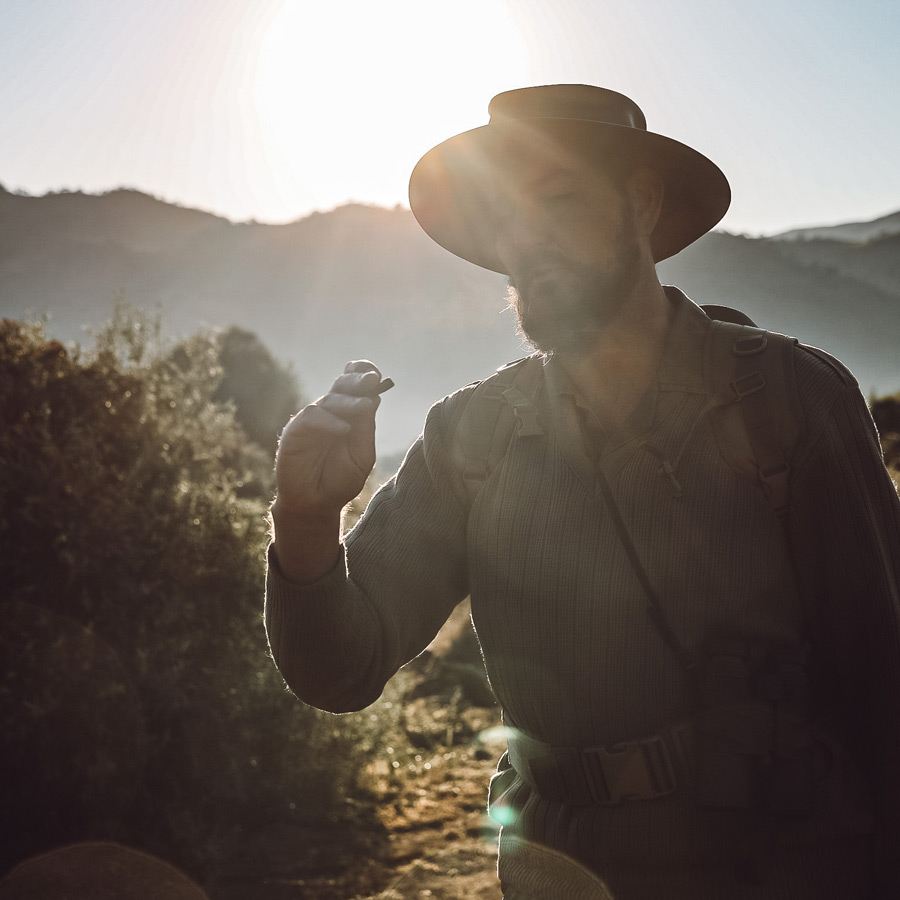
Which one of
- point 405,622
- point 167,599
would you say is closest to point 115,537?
point 167,599

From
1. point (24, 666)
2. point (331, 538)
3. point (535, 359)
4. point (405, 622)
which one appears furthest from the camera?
point (24, 666)

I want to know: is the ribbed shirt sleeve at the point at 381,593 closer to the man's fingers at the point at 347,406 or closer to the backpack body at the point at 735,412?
the backpack body at the point at 735,412

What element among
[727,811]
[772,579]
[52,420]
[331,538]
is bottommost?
[727,811]

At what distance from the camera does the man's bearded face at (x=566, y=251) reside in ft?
7.42

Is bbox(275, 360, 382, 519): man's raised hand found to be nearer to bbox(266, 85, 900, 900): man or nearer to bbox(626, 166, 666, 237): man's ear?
bbox(266, 85, 900, 900): man

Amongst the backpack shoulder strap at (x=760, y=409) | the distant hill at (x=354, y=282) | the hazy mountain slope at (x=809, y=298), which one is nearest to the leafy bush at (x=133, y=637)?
the backpack shoulder strap at (x=760, y=409)

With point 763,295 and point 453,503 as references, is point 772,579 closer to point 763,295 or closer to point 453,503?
point 453,503

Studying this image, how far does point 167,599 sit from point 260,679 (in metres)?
0.90

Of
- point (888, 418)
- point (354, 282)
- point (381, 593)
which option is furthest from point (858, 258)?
point (381, 593)

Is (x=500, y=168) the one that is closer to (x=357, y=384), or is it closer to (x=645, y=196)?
(x=645, y=196)

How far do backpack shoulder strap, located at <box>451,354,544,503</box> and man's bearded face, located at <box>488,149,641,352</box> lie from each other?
19 cm

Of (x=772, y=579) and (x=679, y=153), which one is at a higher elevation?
(x=679, y=153)

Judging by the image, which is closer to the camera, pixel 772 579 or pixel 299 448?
pixel 299 448

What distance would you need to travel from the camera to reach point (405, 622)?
83.4 inches
